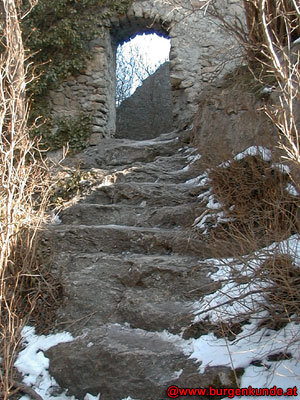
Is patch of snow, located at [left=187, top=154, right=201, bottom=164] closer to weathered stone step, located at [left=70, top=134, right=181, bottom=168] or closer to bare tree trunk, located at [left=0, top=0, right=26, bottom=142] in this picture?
weathered stone step, located at [left=70, top=134, right=181, bottom=168]

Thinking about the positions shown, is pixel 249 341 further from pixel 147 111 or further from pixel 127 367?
pixel 147 111

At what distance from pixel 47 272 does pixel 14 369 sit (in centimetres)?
78

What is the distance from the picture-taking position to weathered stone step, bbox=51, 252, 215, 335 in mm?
2957

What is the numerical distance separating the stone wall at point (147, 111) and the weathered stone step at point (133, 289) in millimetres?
6998

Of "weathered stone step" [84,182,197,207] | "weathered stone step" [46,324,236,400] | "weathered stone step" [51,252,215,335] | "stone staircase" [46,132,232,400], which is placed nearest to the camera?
"weathered stone step" [46,324,236,400]

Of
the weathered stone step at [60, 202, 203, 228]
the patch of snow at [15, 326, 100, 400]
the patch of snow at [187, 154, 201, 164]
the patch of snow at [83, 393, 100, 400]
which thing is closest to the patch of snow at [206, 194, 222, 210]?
the weathered stone step at [60, 202, 203, 228]

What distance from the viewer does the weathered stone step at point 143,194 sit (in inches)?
180

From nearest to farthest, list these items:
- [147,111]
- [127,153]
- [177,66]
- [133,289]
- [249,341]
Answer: [249,341] → [133,289] → [127,153] → [177,66] → [147,111]

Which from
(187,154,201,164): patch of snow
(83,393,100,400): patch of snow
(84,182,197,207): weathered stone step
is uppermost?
(187,154,201,164): patch of snow

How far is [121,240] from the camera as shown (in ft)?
12.4

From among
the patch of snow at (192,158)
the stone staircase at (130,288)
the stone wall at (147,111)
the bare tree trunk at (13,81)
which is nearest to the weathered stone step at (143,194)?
the stone staircase at (130,288)

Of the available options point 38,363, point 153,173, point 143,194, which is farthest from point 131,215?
point 38,363

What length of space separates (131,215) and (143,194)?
397 millimetres

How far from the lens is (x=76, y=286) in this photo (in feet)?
10.6
